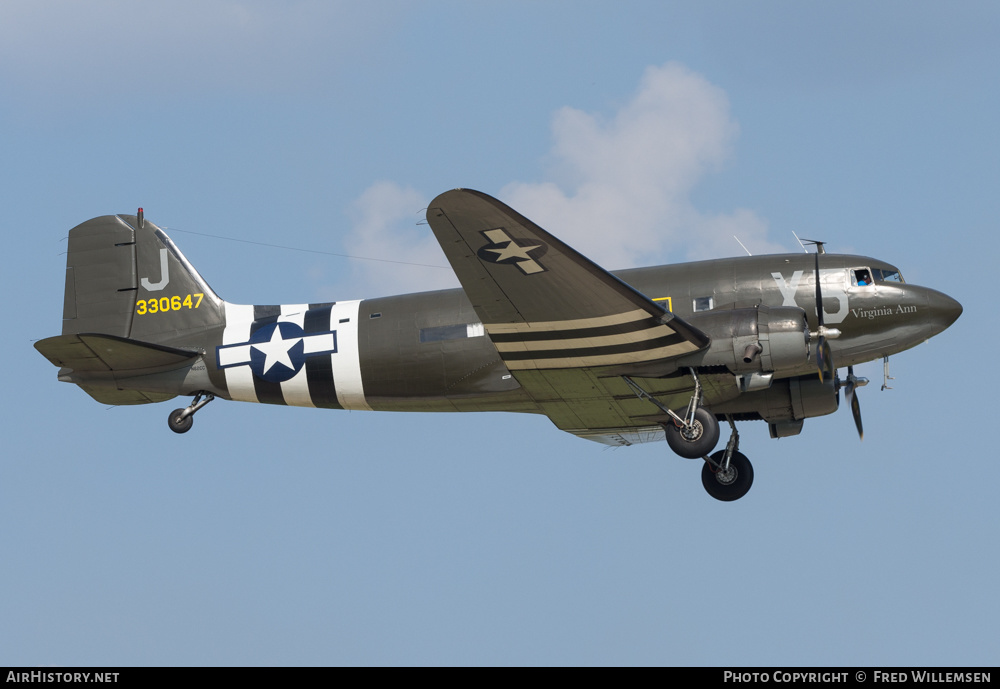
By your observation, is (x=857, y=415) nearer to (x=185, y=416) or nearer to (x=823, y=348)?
(x=823, y=348)

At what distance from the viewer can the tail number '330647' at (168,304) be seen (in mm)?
23422

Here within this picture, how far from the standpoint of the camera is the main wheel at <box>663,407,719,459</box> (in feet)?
62.0

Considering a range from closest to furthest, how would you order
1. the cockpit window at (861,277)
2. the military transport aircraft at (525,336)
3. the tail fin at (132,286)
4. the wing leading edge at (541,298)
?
1. the wing leading edge at (541,298)
2. the military transport aircraft at (525,336)
3. the cockpit window at (861,277)
4. the tail fin at (132,286)

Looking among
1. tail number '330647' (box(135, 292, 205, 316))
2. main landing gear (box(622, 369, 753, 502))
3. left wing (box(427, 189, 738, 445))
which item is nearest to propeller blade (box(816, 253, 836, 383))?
left wing (box(427, 189, 738, 445))

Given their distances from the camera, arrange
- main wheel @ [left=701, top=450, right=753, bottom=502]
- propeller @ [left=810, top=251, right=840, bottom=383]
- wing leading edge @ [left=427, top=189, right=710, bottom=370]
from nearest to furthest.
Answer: wing leading edge @ [left=427, top=189, right=710, bottom=370] < propeller @ [left=810, top=251, right=840, bottom=383] < main wheel @ [left=701, top=450, right=753, bottom=502]

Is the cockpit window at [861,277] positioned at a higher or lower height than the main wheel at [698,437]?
higher

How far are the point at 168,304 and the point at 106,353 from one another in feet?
7.54

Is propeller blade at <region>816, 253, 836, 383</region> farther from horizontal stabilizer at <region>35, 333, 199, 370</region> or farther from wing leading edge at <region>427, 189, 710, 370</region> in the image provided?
horizontal stabilizer at <region>35, 333, 199, 370</region>

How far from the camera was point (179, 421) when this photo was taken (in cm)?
2212

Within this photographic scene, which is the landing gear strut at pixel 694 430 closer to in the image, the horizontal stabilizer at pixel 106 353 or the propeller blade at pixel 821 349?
the propeller blade at pixel 821 349

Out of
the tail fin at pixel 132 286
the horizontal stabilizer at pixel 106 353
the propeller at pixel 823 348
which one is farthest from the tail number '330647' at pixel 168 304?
the propeller at pixel 823 348

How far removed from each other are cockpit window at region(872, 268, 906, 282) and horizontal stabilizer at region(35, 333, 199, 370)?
40.2ft

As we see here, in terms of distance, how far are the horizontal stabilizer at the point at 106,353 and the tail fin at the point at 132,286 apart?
1.06 meters

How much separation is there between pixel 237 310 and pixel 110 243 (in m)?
3.46
